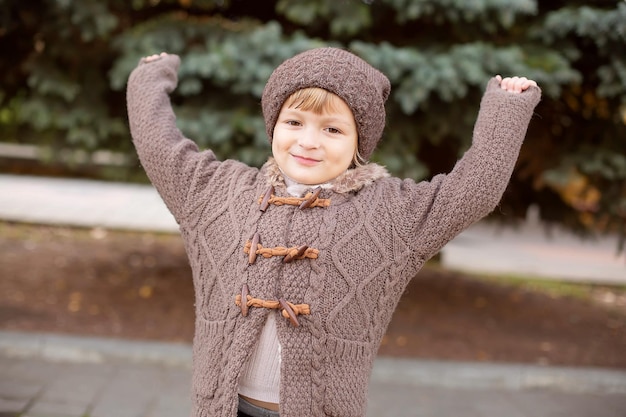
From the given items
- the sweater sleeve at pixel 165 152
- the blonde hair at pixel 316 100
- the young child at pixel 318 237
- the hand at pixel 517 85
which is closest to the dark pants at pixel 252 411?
the young child at pixel 318 237

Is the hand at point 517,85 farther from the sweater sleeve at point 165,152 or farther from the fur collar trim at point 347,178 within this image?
the sweater sleeve at point 165,152

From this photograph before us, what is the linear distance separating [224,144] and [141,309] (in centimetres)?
179

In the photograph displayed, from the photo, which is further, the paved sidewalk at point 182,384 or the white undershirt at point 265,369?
the paved sidewalk at point 182,384

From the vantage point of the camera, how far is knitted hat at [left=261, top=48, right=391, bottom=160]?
5.77ft

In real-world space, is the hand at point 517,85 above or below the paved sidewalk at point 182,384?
above

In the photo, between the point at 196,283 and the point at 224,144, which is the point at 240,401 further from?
the point at 224,144

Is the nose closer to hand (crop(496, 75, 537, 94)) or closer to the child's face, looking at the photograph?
the child's face

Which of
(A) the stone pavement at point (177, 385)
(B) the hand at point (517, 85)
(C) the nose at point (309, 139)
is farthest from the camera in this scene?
(A) the stone pavement at point (177, 385)

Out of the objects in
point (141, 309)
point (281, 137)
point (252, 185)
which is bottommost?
point (141, 309)

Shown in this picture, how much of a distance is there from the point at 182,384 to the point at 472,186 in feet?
8.40

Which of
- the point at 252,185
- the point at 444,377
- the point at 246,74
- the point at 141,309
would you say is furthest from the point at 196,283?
the point at 141,309

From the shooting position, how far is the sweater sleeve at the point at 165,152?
194cm

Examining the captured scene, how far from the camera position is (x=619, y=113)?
397cm

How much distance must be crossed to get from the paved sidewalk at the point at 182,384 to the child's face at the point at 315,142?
212 centimetres
